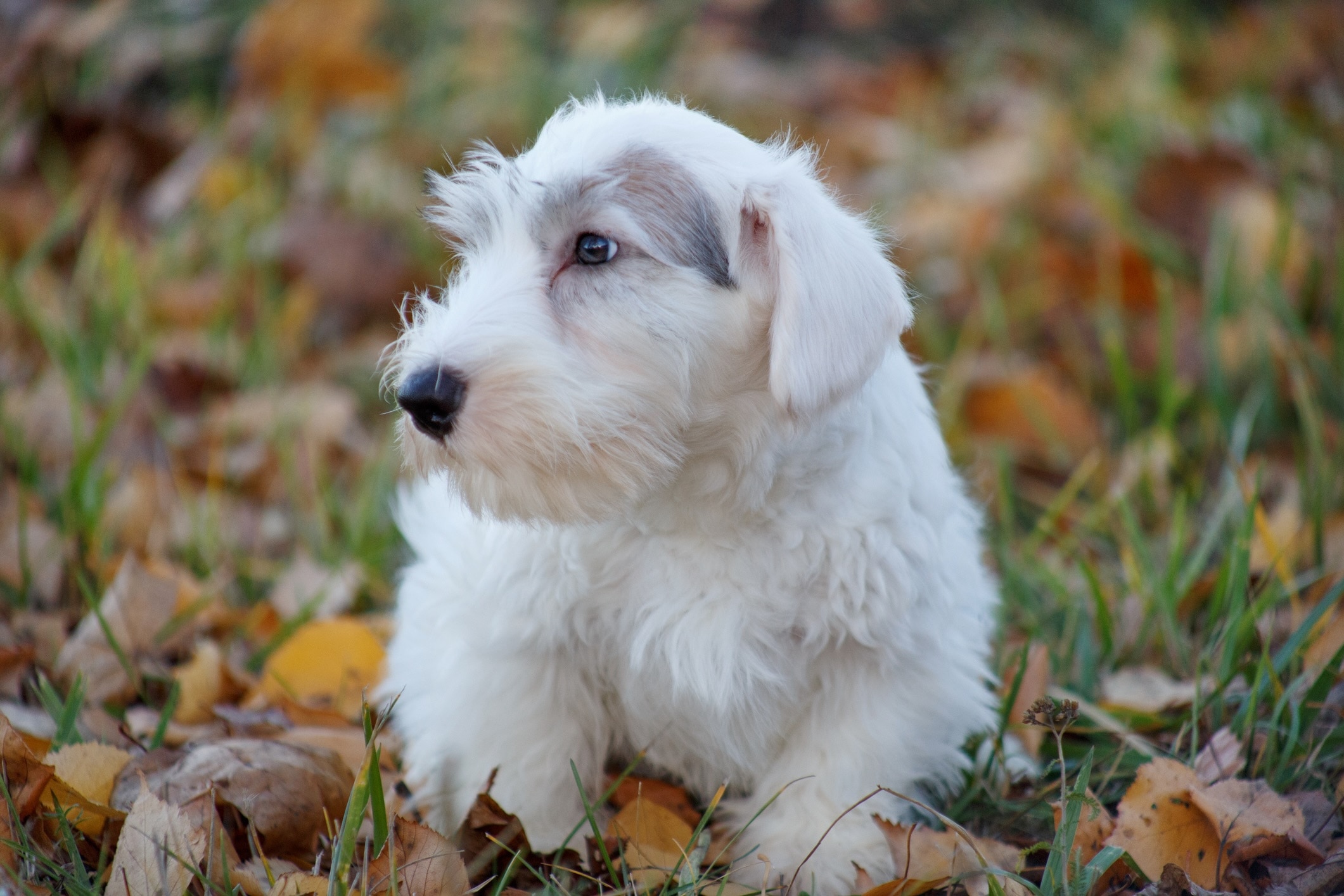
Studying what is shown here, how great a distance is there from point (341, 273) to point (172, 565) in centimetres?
196

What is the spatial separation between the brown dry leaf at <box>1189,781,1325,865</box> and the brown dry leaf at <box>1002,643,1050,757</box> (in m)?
0.54

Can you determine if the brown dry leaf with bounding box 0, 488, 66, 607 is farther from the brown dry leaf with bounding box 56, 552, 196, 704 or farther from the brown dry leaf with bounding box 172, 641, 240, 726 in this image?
the brown dry leaf with bounding box 172, 641, 240, 726

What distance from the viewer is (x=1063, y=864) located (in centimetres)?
215

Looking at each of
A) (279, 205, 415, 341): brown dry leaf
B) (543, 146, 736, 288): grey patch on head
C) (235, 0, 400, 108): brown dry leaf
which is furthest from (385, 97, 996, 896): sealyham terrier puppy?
(235, 0, 400, 108): brown dry leaf

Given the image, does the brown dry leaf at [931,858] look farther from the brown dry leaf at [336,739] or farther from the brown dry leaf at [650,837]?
the brown dry leaf at [336,739]

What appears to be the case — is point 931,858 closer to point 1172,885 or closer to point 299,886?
point 1172,885

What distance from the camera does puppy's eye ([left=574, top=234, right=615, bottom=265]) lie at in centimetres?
224

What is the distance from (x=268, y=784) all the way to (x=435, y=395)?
36.6 inches

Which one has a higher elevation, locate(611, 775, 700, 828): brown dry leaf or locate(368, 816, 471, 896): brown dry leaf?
locate(368, 816, 471, 896): brown dry leaf

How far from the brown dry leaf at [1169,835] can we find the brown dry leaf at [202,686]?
6.97 feet

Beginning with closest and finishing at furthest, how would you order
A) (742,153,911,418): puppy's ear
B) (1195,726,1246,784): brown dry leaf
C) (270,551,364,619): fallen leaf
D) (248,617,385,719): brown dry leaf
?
(742,153,911,418): puppy's ear
(1195,726,1246,784): brown dry leaf
(248,617,385,719): brown dry leaf
(270,551,364,619): fallen leaf

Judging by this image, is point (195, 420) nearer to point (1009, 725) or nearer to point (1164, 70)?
point (1009, 725)

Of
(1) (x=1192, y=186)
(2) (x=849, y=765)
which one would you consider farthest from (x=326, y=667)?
(1) (x=1192, y=186)

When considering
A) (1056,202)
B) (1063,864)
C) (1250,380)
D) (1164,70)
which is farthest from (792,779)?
(1164,70)
